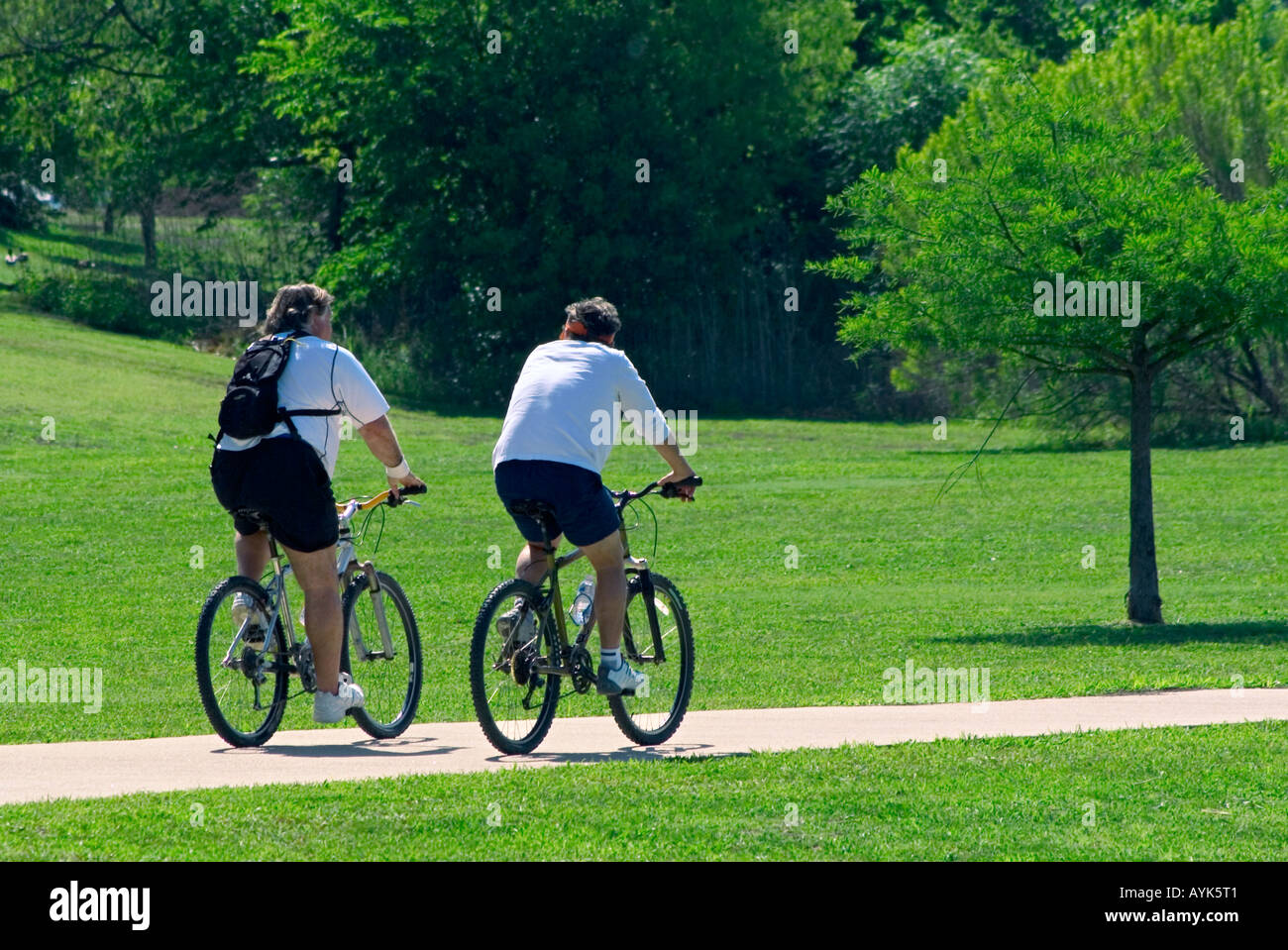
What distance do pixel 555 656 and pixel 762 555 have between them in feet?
42.0

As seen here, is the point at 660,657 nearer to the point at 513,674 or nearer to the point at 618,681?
the point at 618,681

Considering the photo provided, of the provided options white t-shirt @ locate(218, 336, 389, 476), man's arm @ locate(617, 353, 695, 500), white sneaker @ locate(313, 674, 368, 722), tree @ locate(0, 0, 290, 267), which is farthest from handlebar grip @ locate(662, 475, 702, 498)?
tree @ locate(0, 0, 290, 267)

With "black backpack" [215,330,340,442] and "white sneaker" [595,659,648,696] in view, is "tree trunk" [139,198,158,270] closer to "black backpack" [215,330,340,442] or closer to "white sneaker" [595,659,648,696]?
"black backpack" [215,330,340,442]

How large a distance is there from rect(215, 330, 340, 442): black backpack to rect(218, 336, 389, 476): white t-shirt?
35mm

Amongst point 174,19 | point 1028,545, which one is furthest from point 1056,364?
point 174,19

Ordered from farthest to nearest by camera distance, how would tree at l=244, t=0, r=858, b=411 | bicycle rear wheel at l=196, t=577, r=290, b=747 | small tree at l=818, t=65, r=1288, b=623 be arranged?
tree at l=244, t=0, r=858, b=411 < small tree at l=818, t=65, r=1288, b=623 < bicycle rear wheel at l=196, t=577, r=290, b=747

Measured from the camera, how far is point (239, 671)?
26.2 ft

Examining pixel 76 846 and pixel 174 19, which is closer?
pixel 76 846

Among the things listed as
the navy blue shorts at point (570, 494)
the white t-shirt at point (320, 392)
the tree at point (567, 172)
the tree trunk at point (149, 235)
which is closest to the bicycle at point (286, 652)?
the white t-shirt at point (320, 392)

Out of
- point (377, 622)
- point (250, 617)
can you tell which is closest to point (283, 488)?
point (250, 617)

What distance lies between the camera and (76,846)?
5891 mm

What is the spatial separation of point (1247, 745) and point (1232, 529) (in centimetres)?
1533

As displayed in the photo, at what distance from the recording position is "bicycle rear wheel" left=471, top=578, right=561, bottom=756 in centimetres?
765
